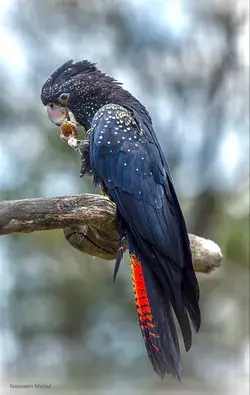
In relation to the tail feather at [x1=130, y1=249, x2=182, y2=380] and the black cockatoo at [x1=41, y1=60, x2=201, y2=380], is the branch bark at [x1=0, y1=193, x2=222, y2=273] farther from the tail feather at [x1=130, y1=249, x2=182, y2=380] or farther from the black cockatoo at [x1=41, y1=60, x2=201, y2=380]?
the tail feather at [x1=130, y1=249, x2=182, y2=380]

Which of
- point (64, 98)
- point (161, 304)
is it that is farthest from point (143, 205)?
point (64, 98)

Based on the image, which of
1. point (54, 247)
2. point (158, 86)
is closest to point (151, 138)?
point (54, 247)

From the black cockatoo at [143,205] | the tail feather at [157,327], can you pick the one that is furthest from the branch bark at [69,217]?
the tail feather at [157,327]

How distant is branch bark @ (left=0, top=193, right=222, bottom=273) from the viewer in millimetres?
1964

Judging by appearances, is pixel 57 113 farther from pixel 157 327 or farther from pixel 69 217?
pixel 157 327

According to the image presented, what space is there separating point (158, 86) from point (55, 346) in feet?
10.3

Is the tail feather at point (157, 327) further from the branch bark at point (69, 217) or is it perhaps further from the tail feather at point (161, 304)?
the branch bark at point (69, 217)

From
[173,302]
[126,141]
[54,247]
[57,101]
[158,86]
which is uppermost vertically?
[158,86]

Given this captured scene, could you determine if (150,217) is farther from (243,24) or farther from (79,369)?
(243,24)

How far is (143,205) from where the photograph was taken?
2.31 m

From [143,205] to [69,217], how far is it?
38 centimetres

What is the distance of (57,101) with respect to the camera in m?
2.75

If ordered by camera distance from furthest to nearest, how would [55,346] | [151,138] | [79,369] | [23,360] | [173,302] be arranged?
[55,346] → [79,369] → [23,360] → [151,138] → [173,302]

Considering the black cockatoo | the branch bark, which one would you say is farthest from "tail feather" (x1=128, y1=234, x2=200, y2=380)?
the branch bark
